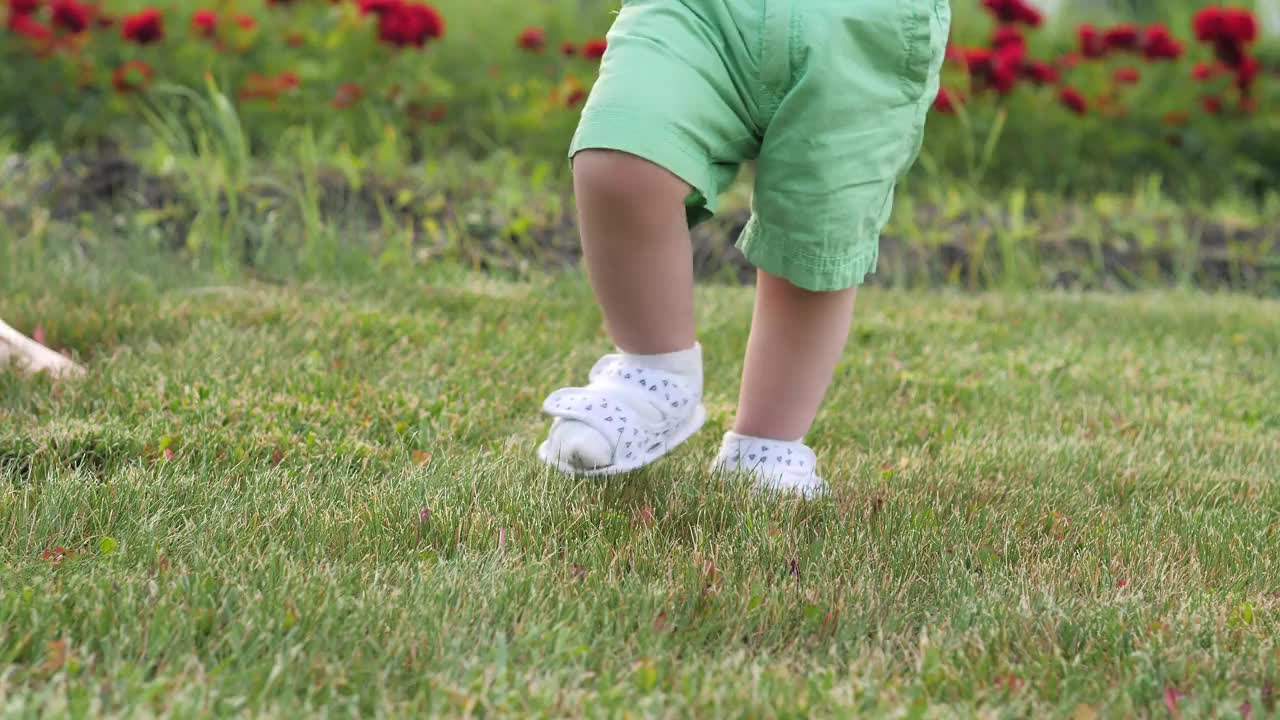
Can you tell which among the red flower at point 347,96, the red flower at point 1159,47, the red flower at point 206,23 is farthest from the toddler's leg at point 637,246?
the red flower at point 1159,47

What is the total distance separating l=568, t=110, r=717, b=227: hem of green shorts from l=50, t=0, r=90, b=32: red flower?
14.3ft

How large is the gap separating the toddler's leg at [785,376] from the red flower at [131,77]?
4088 millimetres

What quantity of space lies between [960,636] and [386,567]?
0.76 meters

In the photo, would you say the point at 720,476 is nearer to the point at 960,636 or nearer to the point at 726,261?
the point at 960,636

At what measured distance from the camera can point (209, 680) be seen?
1.33 m

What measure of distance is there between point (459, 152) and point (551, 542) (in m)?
4.27

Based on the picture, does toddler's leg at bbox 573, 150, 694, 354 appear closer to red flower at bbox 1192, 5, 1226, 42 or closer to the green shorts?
the green shorts

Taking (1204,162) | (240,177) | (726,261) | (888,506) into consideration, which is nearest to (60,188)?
(240,177)

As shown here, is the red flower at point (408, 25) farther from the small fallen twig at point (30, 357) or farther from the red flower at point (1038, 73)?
the small fallen twig at point (30, 357)

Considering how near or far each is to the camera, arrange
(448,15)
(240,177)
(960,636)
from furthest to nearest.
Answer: (448,15)
(240,177)
(960,636)

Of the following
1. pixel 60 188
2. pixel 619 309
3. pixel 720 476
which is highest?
pixel 619 309

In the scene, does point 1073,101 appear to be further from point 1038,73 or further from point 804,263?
point 804,263

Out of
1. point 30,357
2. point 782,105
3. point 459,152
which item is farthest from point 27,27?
point 782,105

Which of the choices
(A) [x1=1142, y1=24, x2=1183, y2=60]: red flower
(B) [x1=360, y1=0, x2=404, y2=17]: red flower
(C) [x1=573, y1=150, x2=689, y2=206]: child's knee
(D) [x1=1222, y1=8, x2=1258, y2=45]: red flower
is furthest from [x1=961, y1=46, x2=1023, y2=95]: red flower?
(C) [x1=573, y1=150, x2=689, y2=206]: child's knee
